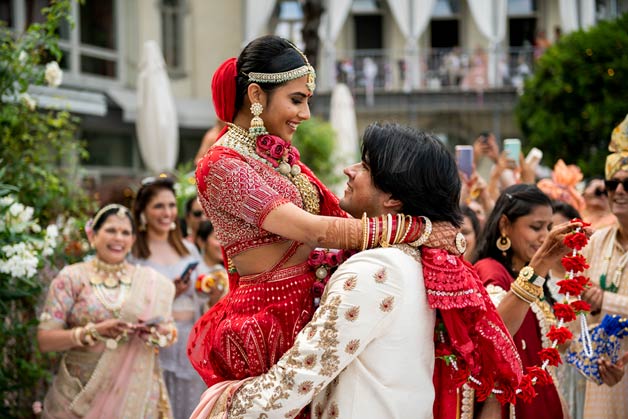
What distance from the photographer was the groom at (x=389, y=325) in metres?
2.96

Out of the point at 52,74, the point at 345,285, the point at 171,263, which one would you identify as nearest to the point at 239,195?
the point at 345,285

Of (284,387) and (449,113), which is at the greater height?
(449,113)

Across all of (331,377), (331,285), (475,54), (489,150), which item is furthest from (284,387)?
(475,54)

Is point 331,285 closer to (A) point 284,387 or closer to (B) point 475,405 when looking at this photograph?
(A) point 284,387

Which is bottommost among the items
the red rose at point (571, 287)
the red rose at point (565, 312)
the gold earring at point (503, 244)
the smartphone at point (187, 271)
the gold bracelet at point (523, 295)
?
the smartphone at point (187, 271)

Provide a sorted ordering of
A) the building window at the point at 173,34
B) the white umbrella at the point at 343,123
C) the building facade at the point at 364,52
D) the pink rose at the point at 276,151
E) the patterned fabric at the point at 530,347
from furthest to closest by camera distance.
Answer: the building window at the point at 173,34, the building facade at the point at 364,52, the white umbrella at the point at 343,123, the patterned fabric at the point at 530,347, the pink rose at the point at 276,151

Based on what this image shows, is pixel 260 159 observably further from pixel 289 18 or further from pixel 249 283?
pixel 289 18

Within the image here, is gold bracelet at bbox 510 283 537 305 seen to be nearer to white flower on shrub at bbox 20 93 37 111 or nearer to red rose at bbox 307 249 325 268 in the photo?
red rose at bbox 307 249 325 268

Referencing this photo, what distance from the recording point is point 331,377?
9.70 ft

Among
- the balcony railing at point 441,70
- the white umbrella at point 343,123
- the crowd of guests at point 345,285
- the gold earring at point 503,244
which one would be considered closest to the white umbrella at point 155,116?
the white umbrella at point 343,123

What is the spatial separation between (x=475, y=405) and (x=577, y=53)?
12.2m

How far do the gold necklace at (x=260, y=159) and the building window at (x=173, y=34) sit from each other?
19925 mm

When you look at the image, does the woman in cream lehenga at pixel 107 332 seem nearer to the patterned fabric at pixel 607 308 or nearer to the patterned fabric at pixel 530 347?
the patterned fabric at pixel 530 347

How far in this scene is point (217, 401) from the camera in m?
3.17
